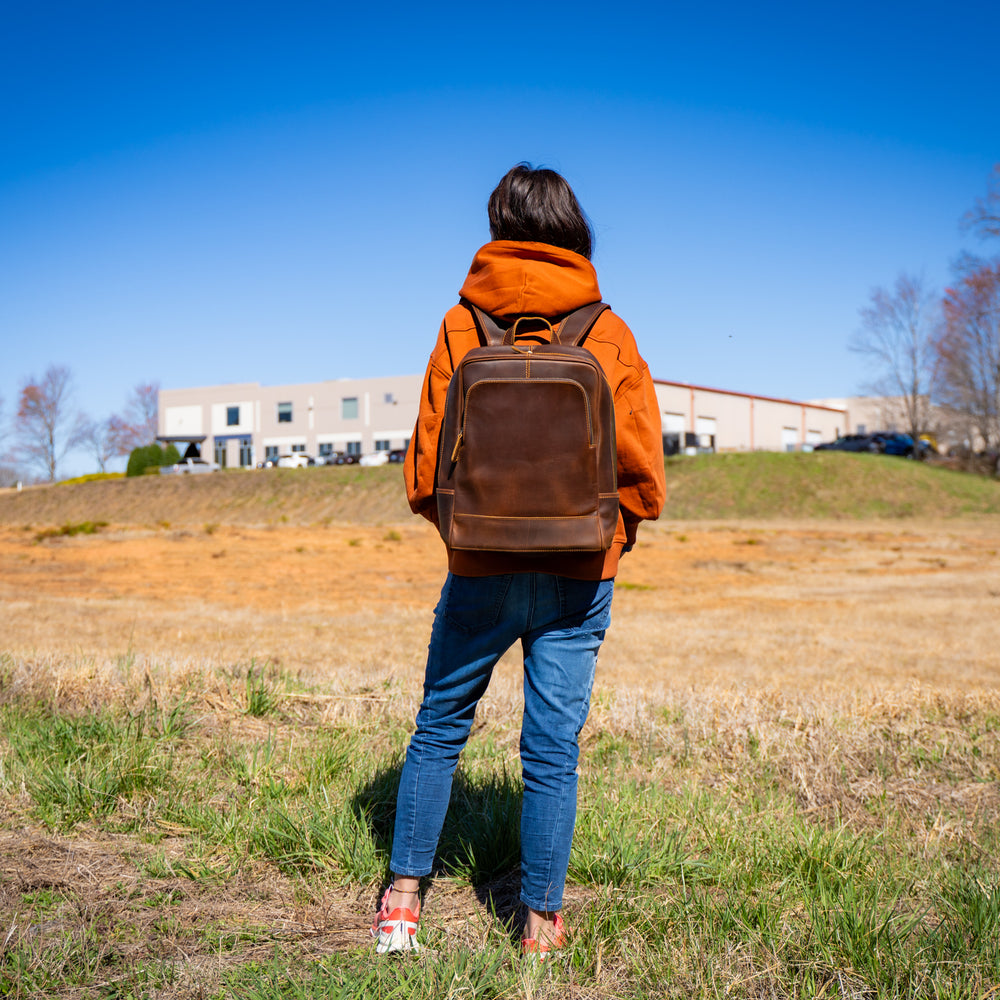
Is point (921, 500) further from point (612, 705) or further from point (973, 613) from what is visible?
point (612, 705)

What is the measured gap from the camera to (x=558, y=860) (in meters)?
2.16

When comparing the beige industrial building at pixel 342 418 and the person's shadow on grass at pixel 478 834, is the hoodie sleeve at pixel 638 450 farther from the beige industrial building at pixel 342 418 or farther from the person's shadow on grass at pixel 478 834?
the beige industrial building at pixel 342 418

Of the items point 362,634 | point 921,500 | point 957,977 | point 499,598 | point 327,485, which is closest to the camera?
point 957,977

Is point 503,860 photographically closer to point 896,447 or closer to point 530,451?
point 530,451

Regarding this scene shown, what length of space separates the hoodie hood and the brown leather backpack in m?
0.17

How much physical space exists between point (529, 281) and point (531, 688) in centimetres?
101

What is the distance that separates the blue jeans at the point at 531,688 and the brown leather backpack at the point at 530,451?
0.59 ft

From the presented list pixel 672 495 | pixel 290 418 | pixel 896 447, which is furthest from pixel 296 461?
pixel 896 447

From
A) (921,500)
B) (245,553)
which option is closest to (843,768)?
(245,553)

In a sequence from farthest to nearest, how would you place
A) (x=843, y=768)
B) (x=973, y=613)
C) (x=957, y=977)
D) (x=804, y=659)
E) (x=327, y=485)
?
(x=327, y=485) → (x=973, y=613) → (x=804, y=659) → (x=843, y=768) → (x=957, y=977)

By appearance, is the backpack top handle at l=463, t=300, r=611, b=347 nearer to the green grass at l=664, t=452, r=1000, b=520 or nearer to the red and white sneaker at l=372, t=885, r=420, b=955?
the red and white sneaker at l=372, t=885, r=420, b=955

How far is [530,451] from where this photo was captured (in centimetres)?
198

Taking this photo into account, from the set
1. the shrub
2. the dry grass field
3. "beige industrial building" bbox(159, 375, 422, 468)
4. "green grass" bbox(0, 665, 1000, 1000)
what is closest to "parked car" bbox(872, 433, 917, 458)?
"beige industrial building" bbox(159, 375, 422, 468)

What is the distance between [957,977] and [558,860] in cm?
93
